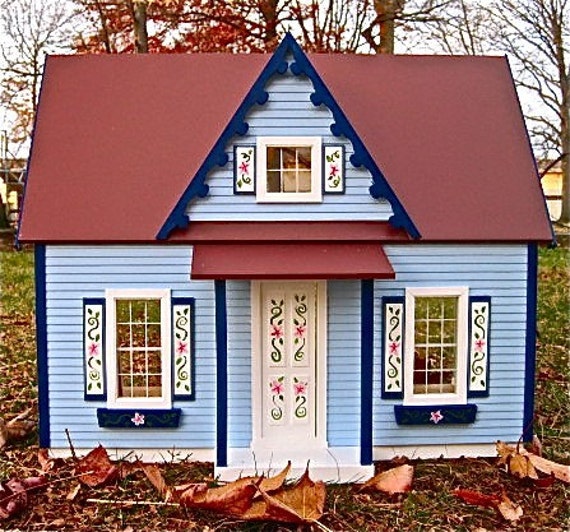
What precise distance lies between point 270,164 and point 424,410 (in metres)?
3.24

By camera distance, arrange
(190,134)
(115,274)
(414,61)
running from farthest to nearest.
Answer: (414,61), (190,134), (115,274)

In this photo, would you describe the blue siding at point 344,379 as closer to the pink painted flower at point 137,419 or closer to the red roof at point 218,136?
the red roof at point 218,136

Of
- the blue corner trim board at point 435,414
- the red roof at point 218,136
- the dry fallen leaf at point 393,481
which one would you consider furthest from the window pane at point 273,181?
Result: the dry fallen leaf at point 393,481

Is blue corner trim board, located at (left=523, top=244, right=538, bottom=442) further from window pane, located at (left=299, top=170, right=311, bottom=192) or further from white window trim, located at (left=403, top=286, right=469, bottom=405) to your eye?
window pane, located at (left=299, top=170, right=311, bottom=192)

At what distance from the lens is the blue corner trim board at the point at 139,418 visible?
25.1 feet

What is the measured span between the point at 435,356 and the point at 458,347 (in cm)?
377

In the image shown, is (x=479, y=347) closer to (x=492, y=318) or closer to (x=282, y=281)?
(x=492, y=318)

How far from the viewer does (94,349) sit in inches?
303

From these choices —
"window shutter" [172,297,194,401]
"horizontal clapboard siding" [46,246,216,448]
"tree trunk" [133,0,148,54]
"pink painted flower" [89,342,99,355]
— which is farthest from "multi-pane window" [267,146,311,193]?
"tree trunk" [133,0,148,54]

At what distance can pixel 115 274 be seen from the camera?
25.0 feet

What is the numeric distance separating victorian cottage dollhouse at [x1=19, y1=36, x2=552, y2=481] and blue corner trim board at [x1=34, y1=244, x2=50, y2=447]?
24 millimetres

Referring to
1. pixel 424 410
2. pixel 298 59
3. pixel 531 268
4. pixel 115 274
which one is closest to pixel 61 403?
pixel 115 274

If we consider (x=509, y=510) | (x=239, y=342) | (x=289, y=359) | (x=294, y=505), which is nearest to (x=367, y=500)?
(x=294, y=505)

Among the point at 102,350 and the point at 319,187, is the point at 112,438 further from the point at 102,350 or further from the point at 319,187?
the point at 319,187
